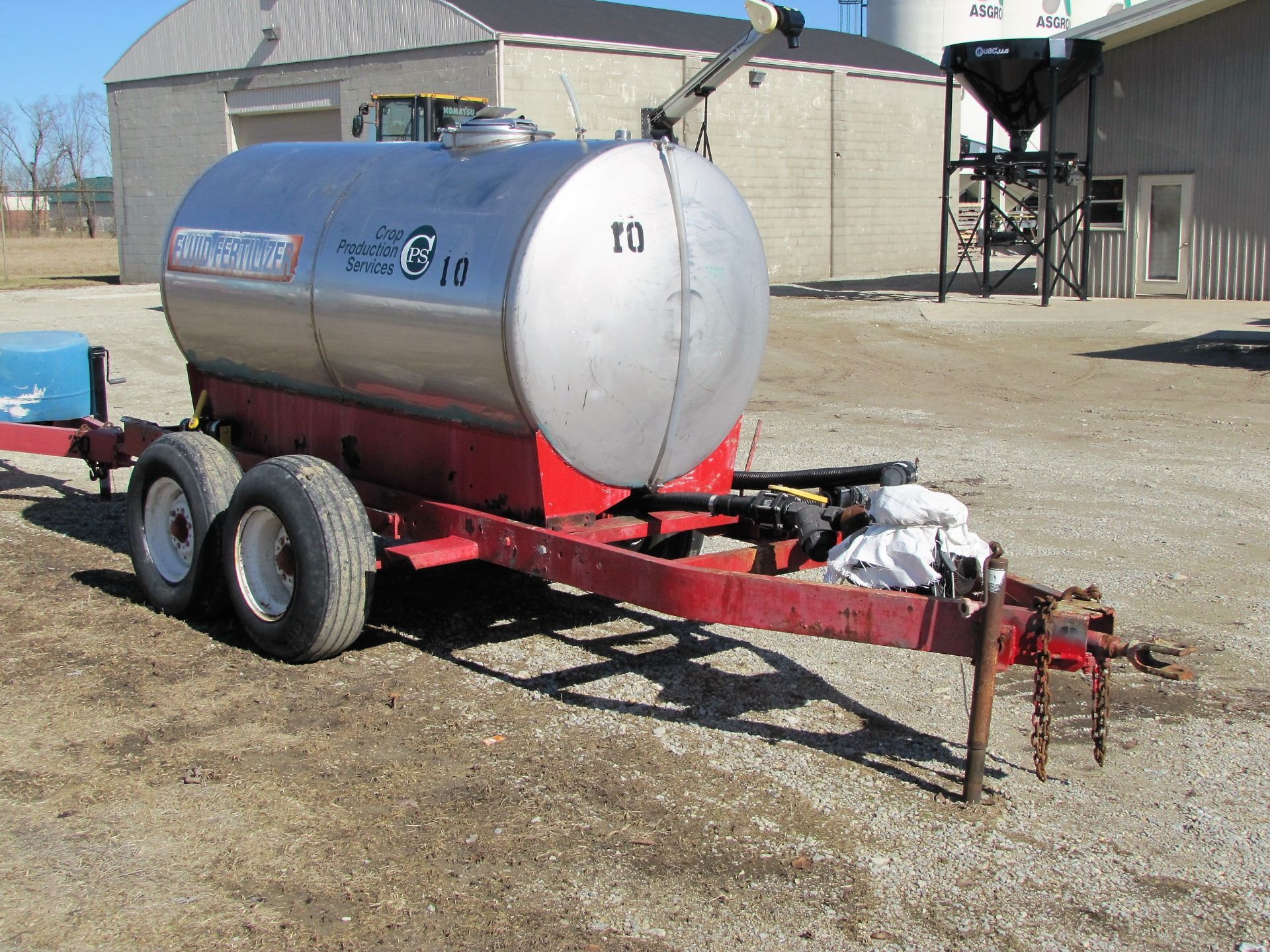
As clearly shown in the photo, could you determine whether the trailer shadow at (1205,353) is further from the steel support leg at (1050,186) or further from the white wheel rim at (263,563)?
the white wheel rim at (263,563)

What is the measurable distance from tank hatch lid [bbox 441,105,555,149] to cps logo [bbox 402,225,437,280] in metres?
0.55

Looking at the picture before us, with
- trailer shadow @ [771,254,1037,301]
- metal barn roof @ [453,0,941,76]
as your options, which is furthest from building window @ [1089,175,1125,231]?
metal barn roof @ [453,0,941,76]

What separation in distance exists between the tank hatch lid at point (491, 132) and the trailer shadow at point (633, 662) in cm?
234

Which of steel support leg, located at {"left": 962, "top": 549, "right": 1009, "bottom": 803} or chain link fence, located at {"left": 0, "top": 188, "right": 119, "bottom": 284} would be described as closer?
steel support leg, located at {"left": 962, "top": 549, "right": 1009, "bottom": 803}

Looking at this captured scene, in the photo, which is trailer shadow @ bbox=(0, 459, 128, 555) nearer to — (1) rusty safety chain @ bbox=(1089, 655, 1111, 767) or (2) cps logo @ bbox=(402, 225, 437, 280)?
(2) cps logo @ bbox=(402, 225, 437, 280)

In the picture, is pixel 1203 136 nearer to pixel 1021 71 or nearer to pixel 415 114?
pixel 1021 71

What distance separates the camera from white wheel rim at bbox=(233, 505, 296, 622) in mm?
5973

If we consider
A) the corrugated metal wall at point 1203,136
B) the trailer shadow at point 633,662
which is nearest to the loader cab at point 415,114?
the corrugated metal wall at point 1203,136

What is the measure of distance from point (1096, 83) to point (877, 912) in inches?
902

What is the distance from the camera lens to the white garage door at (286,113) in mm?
28906

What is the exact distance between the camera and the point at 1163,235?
24375mm

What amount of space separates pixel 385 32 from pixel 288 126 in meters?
4.07

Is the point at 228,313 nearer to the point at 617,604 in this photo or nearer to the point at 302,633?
the point at 302,633

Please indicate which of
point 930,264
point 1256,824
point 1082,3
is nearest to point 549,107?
point 930,264
